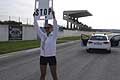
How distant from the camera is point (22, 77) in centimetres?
896

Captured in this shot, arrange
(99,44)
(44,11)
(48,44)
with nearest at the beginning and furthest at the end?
(48,44) → (44,11) → (99,44)

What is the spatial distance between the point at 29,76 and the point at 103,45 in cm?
1160

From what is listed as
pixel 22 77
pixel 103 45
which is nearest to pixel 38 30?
pixel 22 77

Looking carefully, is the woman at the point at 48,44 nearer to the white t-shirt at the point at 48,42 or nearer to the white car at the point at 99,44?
the white t-shirt at the point at 48,42

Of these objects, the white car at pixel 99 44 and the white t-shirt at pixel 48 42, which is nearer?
the white t-shirt at pixel 48 42

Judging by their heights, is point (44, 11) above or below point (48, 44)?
above

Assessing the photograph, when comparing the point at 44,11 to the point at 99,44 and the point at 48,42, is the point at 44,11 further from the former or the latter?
the point at 99,44

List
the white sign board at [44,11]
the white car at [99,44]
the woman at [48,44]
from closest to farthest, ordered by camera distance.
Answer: the white sign board at [44,11]
the woman at [48,44]
the white car at [99,44]

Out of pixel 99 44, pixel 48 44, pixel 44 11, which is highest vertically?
pixel 44 11

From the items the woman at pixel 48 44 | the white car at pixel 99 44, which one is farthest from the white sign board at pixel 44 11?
the white car at pixel 99 44

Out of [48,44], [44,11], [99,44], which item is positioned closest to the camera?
[48,44]

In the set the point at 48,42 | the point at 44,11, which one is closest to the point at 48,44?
the point at 48,42

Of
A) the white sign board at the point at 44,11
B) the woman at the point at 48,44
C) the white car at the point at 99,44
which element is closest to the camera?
the white sign board at the point at 44,11

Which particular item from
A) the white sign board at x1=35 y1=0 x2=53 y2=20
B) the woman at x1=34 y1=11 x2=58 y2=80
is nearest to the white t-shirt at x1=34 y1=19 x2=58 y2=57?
the woman at x1=34 y1=11 x2=58 y2=80
